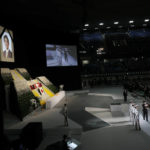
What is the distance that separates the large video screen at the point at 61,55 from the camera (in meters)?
14.9

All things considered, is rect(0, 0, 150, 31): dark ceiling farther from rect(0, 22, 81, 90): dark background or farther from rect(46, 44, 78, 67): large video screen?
rect(46, 44, 78, 67): large video screen

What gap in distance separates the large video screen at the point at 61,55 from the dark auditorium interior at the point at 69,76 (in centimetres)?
11

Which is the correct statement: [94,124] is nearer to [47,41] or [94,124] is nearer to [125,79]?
[47,41]

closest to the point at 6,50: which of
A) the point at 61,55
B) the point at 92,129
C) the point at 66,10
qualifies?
the point at 66,10

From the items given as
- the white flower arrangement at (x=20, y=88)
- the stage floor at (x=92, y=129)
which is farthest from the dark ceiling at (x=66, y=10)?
the stage floor at (x=92, y=129)

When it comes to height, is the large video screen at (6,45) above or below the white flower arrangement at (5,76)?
above

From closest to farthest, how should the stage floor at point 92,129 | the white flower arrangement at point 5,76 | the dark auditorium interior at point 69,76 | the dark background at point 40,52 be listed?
the stage floor at point 92,129 → the dark auditorium interior at point 69,76 → the white flower arrangement at point 5,76 → the dark background at point 40,52

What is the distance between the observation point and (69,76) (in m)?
16.5

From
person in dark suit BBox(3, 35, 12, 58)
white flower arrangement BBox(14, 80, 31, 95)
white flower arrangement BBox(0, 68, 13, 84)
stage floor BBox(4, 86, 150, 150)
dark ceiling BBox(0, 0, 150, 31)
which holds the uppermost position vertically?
dark ceiling BBox(0, 0, 150, 31)

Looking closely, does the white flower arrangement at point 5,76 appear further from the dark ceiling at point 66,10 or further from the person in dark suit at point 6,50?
the dark ceiling at point 66,10

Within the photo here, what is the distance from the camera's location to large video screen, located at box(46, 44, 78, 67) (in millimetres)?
14922

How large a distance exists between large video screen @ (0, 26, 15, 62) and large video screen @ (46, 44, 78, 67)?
5.50m

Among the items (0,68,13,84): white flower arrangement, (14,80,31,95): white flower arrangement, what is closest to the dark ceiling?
(0,68,13,84): white flower arrangement

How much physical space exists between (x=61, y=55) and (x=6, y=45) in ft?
24.3
